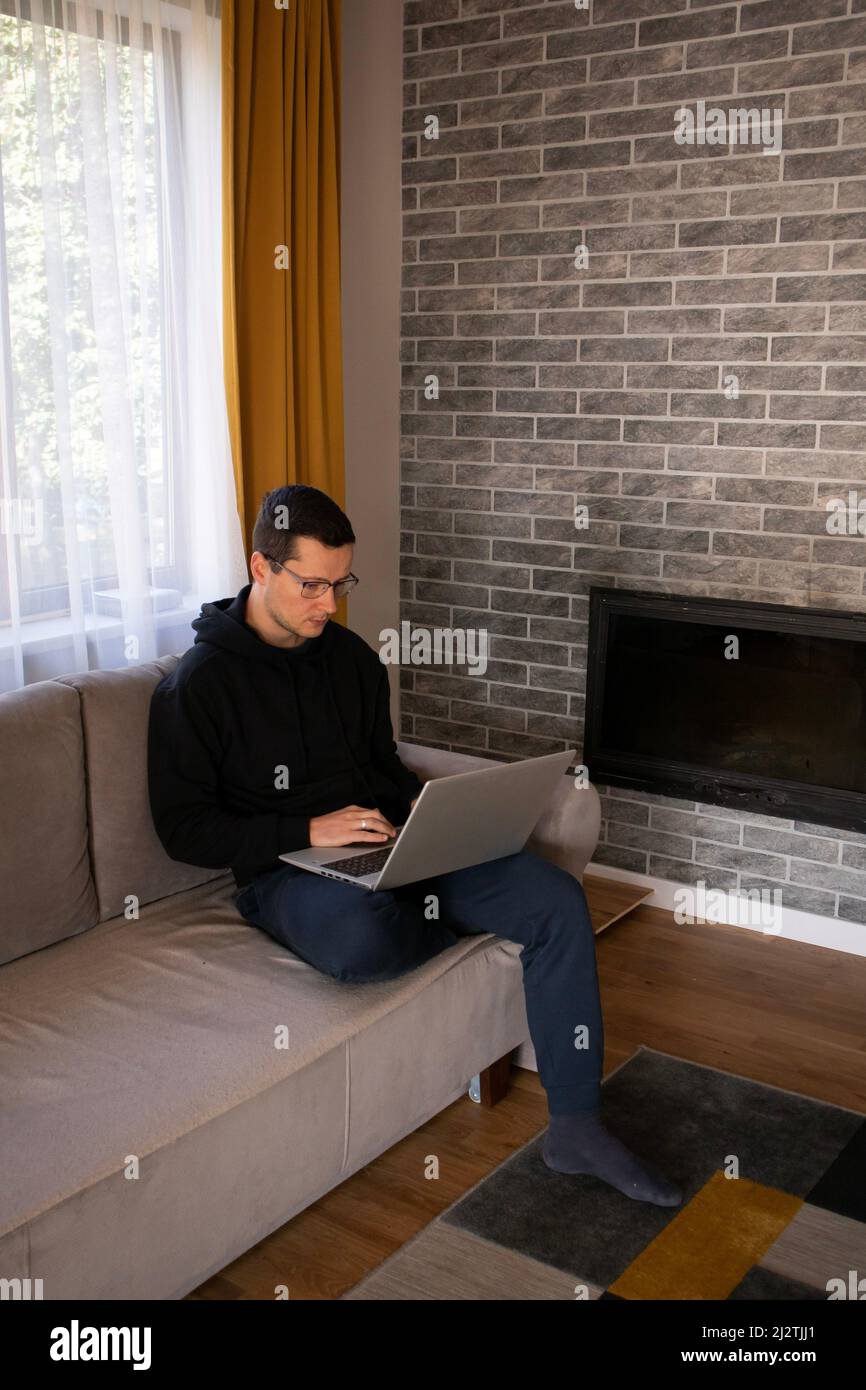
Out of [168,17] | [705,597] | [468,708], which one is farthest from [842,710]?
[168,17]

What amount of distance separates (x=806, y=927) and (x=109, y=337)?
2.30 m

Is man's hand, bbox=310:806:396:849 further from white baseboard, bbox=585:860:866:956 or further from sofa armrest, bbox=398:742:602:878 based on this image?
white baseboard, bbox=585:860:866:956

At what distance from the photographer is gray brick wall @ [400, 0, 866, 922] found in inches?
127

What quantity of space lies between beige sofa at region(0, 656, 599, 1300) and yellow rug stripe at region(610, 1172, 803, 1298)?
48 cm

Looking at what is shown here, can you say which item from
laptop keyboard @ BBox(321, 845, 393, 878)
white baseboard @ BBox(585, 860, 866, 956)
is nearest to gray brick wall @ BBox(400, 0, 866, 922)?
white baseboard @ BBox(585, 860, 866, 956)

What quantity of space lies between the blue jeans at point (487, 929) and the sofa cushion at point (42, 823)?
332mm

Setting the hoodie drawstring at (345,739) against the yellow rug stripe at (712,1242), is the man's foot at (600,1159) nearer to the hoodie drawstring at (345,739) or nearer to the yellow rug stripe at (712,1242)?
the yellow rug stripe at (712,1242)

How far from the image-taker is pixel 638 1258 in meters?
2.18
